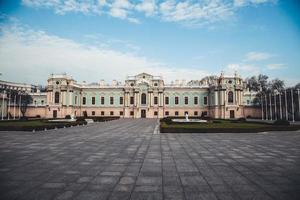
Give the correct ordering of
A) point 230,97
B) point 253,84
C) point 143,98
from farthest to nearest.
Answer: point 253,84 < point 143,98 < point 230,97

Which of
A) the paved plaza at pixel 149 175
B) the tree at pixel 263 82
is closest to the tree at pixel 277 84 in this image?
the tree at pixel 263 82

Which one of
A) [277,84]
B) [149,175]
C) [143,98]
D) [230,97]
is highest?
[277,84]

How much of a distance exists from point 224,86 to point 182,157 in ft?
157

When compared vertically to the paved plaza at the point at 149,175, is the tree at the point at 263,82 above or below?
above

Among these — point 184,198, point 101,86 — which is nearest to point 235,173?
point 184,198

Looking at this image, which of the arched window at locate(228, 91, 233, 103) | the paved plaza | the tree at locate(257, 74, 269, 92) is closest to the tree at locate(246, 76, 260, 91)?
the tree at locate(257, 74, 269, 92)

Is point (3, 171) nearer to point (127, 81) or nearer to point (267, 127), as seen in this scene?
point (267, 127)

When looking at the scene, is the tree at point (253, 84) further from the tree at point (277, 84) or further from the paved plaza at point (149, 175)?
the paved plaza at point (149, 175)

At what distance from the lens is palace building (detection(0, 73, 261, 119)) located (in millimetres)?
55125

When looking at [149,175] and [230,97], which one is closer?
[149,175]

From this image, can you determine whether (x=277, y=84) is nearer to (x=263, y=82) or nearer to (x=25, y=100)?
(x=263, y=82)

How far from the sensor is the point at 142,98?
60.8m

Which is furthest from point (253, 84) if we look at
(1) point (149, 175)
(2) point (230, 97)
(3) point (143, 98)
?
(1) point (149, 175)

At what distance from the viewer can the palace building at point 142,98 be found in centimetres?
5512
